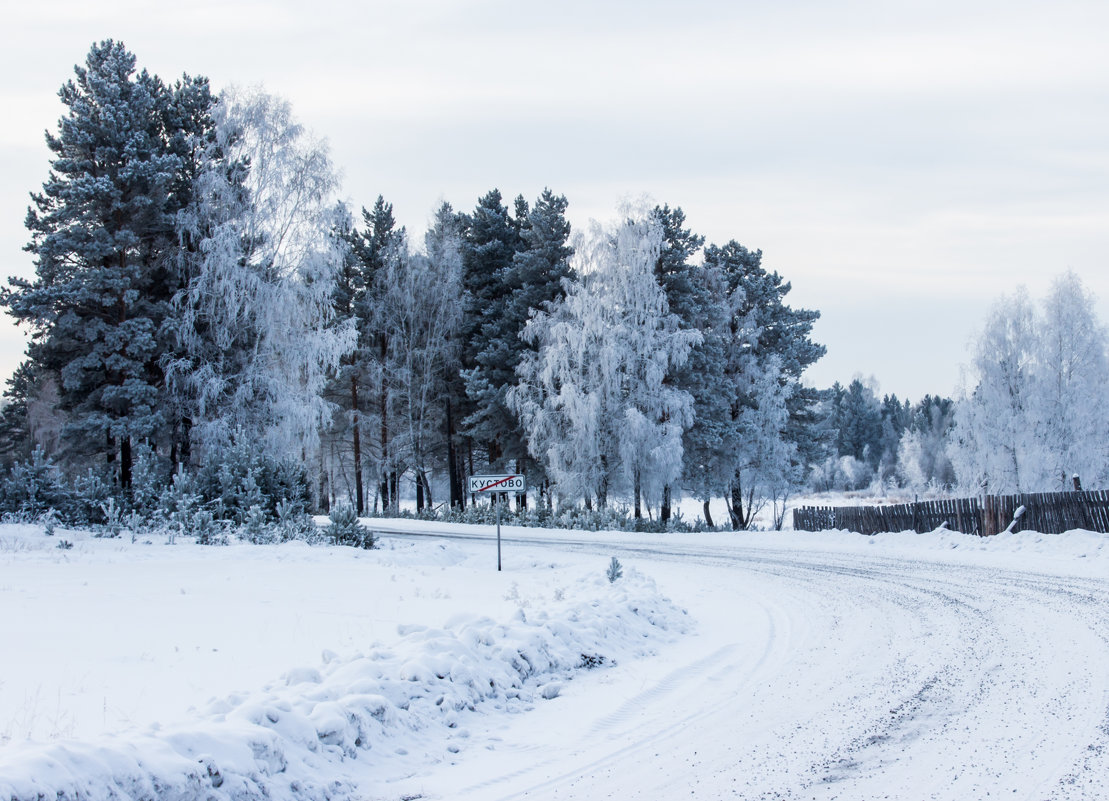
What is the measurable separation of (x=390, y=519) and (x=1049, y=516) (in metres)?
26.1

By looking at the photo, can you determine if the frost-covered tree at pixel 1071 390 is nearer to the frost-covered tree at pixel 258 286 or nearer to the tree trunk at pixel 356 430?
the frost-covered tree at pixel 258 286

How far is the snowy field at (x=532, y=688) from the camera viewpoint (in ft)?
15.1

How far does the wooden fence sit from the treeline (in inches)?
287

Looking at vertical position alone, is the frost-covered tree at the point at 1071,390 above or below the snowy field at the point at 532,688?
above

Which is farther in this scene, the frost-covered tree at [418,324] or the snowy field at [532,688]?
the frost-covered tree at [418,324]

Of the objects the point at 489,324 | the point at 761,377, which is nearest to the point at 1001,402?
the point at 761,377

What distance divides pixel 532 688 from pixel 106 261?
2159 centimetres

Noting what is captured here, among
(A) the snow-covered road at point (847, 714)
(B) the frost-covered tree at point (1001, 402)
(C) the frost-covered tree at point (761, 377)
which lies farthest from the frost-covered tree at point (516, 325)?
(A) the snow-covered road at point (847, 714)

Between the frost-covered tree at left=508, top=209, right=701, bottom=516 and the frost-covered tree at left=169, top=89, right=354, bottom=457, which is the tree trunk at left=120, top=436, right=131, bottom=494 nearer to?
the frost-covered tree at left=169, top=89, right=354, bottom=457

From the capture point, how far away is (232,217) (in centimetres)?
2528

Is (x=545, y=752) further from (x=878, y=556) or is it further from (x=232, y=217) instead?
(x=232, y=217)

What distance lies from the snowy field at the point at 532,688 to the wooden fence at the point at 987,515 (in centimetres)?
727

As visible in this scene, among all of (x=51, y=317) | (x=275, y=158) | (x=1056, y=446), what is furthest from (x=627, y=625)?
(x=1056, y=446)

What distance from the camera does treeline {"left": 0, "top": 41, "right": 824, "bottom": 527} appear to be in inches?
869
